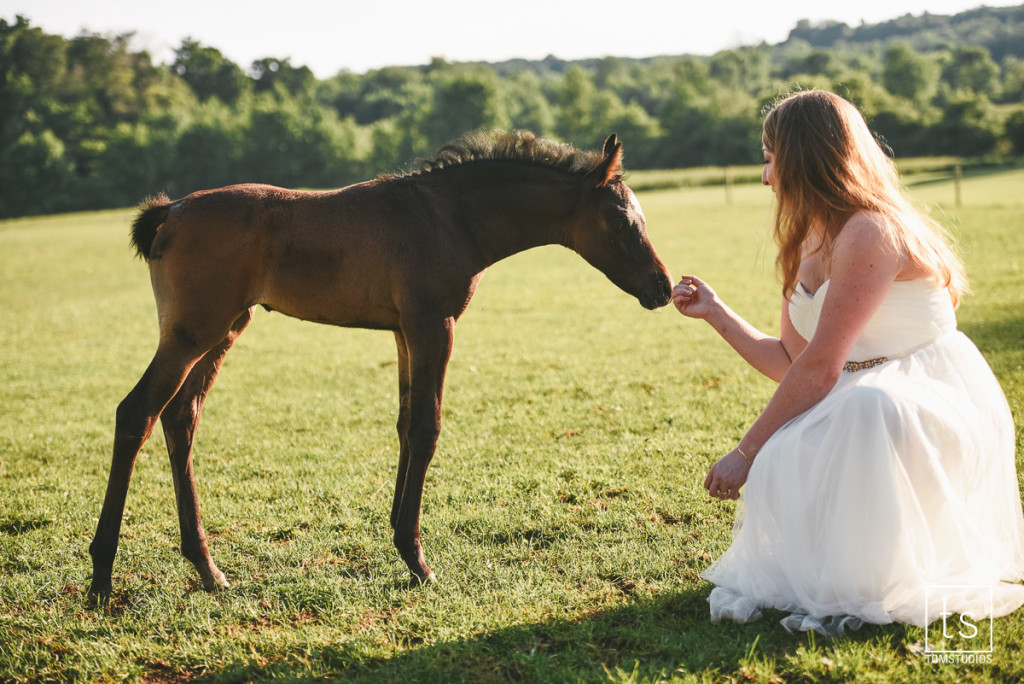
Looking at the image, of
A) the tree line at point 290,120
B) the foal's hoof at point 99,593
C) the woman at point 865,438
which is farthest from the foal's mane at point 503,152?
the tree line at point 290,120

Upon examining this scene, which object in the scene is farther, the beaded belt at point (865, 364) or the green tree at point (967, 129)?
the green tree at point (967, 129)

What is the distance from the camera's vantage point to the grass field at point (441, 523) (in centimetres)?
316

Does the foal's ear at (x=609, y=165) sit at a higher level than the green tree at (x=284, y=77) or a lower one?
lower

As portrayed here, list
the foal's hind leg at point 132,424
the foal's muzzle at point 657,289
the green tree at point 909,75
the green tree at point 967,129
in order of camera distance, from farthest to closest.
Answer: the green tree at point 909,75 → the green tree at point 967,129 → the foal's muzzle at point 657,289 → the foal's hind leg at point 132,424

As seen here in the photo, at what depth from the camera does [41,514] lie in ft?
17.0

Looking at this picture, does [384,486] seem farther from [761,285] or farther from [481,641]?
[761,285]

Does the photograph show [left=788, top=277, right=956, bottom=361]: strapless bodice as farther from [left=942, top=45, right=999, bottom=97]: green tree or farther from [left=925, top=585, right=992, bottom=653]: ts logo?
[left=942, top=45, right=999, bottom=97]: green tree

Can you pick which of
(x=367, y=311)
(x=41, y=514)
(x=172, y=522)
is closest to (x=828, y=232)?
(x=367, y=311)

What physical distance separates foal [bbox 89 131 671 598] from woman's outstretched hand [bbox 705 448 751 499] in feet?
3.93

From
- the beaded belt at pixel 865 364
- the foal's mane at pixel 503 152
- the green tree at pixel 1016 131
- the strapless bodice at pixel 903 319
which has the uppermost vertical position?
the green tree at pixel 1016 131

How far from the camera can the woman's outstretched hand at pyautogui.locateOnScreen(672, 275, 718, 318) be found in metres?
3.73

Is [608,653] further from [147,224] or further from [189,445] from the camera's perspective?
[147,224]

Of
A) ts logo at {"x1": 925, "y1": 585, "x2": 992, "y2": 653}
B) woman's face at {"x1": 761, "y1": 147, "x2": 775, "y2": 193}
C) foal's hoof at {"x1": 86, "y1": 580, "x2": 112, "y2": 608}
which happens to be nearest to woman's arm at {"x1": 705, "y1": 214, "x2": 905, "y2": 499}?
woman's face at {"x1": 761, "y1": 147, "x2": 775, "y2": 193}

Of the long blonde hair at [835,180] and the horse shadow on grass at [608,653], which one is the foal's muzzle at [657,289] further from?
the horse shadow on grass at [608,653]
